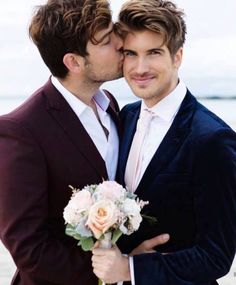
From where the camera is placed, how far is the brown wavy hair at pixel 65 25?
11.6 feet

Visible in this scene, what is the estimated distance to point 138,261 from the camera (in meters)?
3.23

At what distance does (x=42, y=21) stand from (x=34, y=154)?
875mm

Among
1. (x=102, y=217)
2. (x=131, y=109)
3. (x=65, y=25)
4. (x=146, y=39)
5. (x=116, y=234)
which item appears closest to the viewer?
(x=102, y=217)

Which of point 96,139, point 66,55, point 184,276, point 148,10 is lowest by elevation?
point 184,276

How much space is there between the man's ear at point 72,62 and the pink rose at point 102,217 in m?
1.05

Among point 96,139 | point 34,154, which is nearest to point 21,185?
point 34,154

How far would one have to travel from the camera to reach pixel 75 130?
137 inches

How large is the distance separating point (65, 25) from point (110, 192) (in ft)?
3.67

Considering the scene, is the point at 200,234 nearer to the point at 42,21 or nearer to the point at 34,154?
the point at 34,154

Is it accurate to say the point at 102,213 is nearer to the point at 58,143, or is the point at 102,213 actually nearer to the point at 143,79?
the point at 58,143

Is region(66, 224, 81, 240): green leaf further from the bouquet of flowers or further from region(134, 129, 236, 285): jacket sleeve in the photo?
region(134, 129, 236, 285): jacket sleeve

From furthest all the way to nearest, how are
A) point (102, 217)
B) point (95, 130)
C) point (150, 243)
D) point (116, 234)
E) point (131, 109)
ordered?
point (131, 109), point (95, 130), point (150, 243), point (116, 234), point (102, 217)

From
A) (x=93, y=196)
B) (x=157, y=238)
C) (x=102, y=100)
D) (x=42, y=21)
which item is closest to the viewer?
(x=93, y=196)

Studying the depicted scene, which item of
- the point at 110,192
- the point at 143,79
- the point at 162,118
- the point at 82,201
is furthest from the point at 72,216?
the point at 143,79
